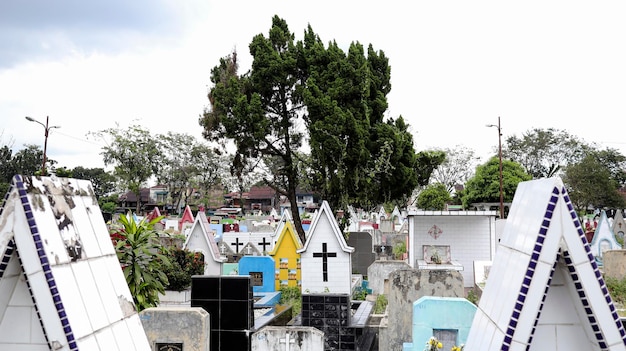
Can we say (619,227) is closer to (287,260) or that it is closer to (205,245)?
(287,260)

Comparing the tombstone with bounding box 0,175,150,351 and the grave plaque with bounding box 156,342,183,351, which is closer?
the tombstone with bounding box 0,175,150,351

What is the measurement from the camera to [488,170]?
38625 mm

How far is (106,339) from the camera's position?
330 centimetres

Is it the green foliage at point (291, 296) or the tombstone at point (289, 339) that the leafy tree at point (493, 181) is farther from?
the tombstone at point (289, 339)

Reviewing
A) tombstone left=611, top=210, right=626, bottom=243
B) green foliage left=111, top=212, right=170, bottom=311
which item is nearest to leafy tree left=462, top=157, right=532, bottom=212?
tombstone left=611, top=210, right=626, bottom=243

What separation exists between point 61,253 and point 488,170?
3813cm

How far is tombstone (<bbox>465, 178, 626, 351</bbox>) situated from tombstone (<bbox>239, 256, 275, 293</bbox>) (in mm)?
12846

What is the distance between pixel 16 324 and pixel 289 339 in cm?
521

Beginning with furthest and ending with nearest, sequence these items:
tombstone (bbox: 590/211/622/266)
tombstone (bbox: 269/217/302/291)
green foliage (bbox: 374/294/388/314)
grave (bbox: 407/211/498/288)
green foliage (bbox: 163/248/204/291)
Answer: tombstone (bbox: 590/211/622/266), grave (bbox: 407/211/498/288), tombstone (bbox: 269/217/302/291), green foliage (bbox: 163/248/204/291), green foliage (bbox: 374/294/388/314)

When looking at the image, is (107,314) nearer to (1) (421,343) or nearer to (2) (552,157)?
(1) (421,343)

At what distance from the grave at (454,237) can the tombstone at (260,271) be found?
5.54m

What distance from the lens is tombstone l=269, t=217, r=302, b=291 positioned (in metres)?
17.3

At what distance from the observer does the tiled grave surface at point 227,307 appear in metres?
9.49

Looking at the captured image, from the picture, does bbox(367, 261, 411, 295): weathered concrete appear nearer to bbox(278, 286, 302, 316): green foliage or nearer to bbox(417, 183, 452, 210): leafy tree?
bbox(278, 286, 302, 316): green foliage
